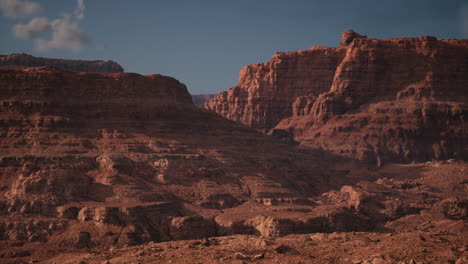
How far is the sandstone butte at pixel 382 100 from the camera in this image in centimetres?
10131

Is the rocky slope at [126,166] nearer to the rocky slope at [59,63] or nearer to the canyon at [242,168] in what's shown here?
the canyon at [242,168]

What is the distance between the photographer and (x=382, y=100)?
10669 cm

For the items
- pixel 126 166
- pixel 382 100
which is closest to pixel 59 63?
pixel 382 100

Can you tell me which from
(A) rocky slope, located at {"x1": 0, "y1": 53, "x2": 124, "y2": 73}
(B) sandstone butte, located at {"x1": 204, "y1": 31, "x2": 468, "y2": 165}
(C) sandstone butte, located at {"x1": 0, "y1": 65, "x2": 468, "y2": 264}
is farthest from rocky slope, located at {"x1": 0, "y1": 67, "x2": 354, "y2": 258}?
(A) rocky slope, located at {"x1": 0, "y1": 53, "x2": 124, "y2": 73}

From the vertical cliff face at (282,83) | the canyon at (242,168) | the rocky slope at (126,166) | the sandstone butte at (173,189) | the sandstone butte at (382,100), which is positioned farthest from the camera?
the vertical cliff face at (282,83)

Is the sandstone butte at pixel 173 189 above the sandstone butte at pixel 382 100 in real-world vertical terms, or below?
below

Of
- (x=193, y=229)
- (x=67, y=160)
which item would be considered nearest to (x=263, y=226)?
(x=193, y=229)

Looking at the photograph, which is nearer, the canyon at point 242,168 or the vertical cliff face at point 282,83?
the canyon at point 242,168

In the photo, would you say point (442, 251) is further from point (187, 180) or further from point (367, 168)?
point (367, 168)

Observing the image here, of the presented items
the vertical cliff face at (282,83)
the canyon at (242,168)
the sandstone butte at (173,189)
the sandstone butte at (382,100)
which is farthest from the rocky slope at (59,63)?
the sandstone butte at (173,189)

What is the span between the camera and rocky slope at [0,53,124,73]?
134m

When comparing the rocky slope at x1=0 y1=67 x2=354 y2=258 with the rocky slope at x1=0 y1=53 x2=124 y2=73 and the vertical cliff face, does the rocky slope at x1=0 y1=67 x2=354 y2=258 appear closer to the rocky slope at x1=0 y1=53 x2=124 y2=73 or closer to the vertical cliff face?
the vertical cliff face

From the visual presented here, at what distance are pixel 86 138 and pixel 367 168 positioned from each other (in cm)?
4934

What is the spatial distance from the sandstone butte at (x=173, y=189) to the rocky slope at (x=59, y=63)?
63.9 m
